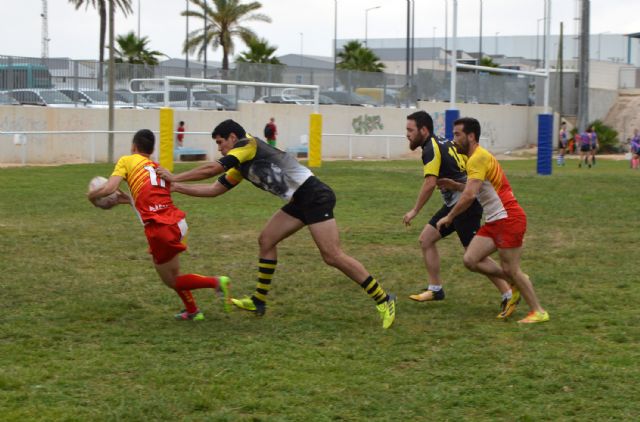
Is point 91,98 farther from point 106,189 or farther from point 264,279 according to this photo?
point 106,189

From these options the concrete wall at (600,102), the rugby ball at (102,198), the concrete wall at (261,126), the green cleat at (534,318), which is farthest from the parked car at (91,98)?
the concrete wall at (600,102)

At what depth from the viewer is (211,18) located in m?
59.5

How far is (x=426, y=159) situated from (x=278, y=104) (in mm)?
32145

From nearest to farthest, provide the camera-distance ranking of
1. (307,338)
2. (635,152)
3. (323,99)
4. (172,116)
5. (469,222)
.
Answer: (307,338)
(469,222)
(172,116)
(635,152)
(323,99)

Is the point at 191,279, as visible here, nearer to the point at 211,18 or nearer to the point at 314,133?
the point at 314,133

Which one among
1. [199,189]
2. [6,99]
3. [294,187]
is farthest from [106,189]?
[6,99]

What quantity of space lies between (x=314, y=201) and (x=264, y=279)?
88 cm

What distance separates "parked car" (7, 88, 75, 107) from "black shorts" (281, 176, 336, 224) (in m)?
26.6

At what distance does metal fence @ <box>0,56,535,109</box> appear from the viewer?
33.6 meters

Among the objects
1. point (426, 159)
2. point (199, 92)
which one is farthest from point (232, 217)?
point (199, 92)

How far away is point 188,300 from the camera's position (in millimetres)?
7988

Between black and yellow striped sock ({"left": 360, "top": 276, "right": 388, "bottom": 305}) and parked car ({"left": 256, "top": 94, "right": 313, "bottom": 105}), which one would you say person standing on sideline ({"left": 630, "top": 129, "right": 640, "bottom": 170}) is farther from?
black and yellow striped sock ({"left": 360, "top": 276, "right": 388, "bottom": 305})

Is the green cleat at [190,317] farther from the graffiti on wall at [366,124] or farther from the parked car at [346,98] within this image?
the parked car at [346,98]

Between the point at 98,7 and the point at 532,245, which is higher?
the point at 98,7
